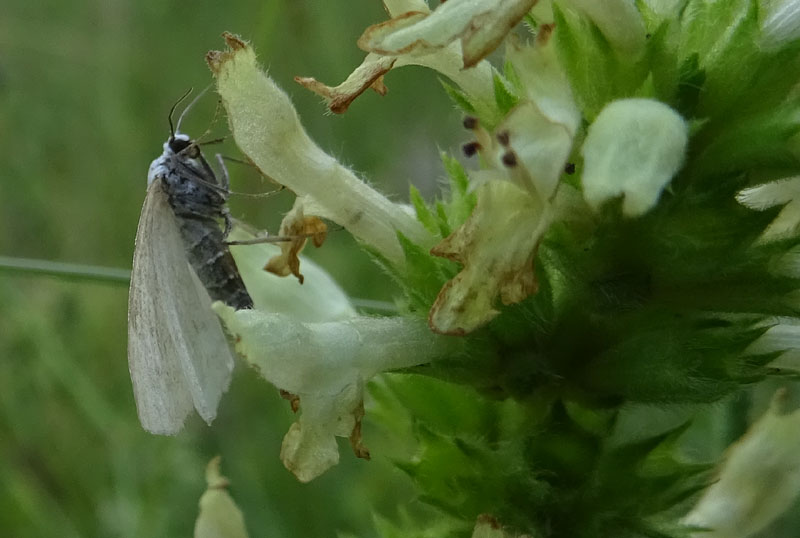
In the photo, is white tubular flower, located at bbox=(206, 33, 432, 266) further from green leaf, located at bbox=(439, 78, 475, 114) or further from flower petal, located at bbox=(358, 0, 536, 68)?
flower petal, located at bbox=(358, 0, 536, 68)

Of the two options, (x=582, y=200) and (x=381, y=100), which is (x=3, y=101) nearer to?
(x=381, y=100)

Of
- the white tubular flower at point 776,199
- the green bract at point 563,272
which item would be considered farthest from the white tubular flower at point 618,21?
the white tubular flower at point 776,199

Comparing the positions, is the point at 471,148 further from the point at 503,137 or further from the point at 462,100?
the point at 462,100

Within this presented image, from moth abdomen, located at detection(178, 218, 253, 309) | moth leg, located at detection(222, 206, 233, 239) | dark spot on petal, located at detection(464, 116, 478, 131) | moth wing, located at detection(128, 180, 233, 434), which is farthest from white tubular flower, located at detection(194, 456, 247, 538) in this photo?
dark spot on petal, located at detection(464, 116, 478, 131)

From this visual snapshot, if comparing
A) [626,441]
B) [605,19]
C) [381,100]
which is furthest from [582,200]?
[381,100]

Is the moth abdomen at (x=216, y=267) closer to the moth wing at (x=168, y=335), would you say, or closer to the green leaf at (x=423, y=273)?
the moth wing at (x=168, y=335)

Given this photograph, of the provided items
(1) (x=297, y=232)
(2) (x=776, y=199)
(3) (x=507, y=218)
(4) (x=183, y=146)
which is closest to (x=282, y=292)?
(1) (x=297, y=232)
